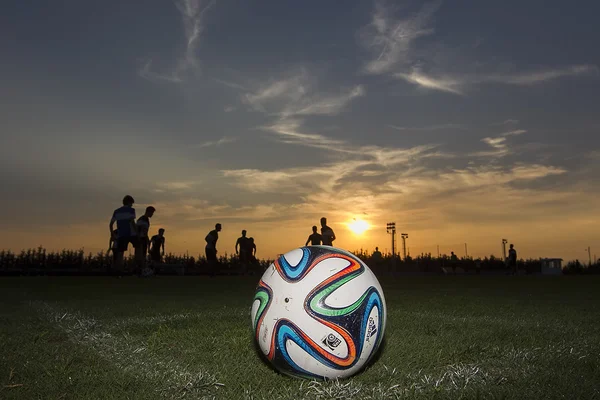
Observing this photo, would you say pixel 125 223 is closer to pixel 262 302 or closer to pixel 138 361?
pixel 138 361

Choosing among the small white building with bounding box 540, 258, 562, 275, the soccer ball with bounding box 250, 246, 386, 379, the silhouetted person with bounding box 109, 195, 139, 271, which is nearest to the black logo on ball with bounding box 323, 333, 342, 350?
the soccer ball with bounding box 250, 246, 386, 379

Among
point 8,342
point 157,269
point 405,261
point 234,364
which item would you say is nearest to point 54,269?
point 157,269

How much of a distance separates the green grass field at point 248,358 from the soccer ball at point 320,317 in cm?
18

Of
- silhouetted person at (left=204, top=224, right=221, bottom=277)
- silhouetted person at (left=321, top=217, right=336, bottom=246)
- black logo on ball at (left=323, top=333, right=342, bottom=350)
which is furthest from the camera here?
silhouetted person at (left=204, top=224, right=221, bottom=277)

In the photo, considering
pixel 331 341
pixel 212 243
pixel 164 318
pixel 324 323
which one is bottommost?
pixel 164 318

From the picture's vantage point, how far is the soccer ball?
409 centimetres

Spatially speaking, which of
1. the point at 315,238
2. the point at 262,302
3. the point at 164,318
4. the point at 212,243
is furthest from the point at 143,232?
the point at 262,302

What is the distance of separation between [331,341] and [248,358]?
3.87 ft

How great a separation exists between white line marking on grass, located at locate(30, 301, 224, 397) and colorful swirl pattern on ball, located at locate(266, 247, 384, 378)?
1.91ft

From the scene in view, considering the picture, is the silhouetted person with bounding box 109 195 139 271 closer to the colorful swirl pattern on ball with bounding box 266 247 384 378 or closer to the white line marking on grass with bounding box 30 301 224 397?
the white line marking on grass with bounding box 30 301 224 397

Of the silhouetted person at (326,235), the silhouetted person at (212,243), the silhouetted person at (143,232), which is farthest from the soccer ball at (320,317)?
the silhouetted person at (212,243)

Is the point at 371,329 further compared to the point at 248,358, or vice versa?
the point at 248,358

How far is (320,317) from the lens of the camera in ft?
13.4

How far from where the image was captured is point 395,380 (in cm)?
426
